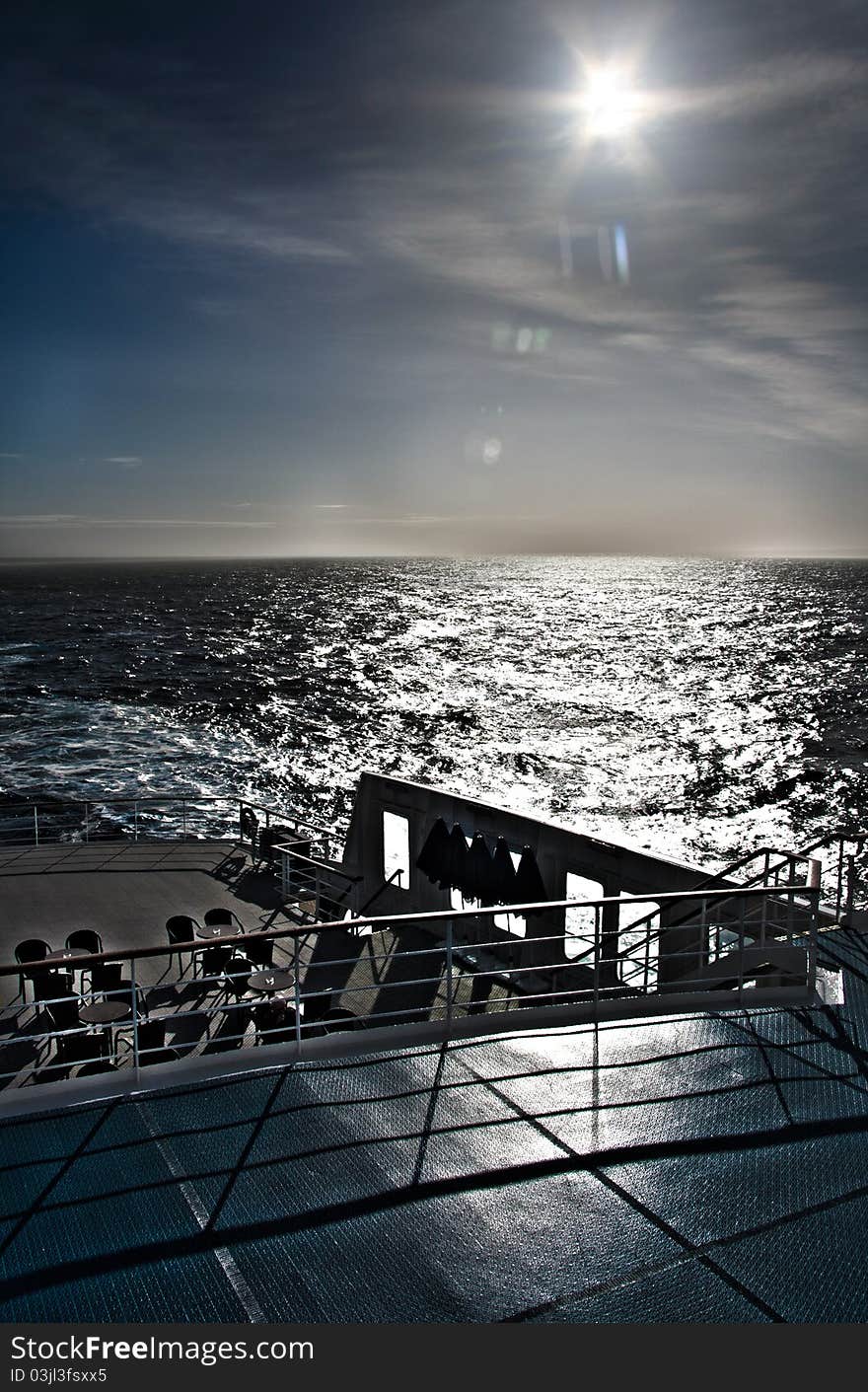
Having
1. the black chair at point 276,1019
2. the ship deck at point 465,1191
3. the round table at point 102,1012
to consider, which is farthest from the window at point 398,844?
the ship deck at point 465,1191

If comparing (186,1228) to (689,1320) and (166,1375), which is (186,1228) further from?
(689,1320)

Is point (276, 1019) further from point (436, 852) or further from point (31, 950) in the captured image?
point (436, 852)

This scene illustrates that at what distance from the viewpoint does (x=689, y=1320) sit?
15.4 ft

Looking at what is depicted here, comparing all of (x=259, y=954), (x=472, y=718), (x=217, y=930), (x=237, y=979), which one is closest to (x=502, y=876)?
(x=259, y=954)

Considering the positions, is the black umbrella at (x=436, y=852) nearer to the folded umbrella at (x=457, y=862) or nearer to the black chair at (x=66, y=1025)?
the folded umbrella at (x=457, y=862)

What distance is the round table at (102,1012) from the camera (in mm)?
10852

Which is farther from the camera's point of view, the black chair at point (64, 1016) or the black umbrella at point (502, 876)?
the black umbrella at point (502, 876)

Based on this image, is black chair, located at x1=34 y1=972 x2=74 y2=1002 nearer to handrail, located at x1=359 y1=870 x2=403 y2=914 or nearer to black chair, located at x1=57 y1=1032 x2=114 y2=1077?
black chair, located at x1=57 y1=1032 x2=114 y2=1077

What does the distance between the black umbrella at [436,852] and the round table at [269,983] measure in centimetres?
341

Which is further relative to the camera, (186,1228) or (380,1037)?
(380,1037)

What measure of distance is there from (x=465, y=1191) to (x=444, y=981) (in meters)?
3.82

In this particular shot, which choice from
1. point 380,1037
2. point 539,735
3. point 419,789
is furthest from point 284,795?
point 380,1037

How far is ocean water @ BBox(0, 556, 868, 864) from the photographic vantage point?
41906 millimetres

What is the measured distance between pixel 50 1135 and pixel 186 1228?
1.51m
